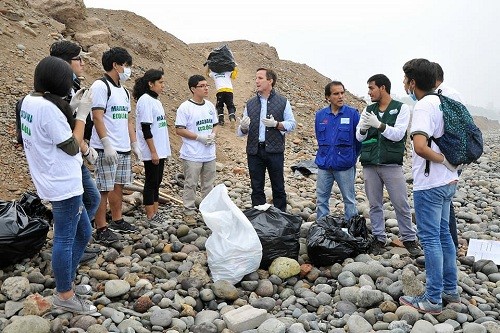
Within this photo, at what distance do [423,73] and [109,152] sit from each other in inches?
114

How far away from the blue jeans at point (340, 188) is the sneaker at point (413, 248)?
612 millimetres

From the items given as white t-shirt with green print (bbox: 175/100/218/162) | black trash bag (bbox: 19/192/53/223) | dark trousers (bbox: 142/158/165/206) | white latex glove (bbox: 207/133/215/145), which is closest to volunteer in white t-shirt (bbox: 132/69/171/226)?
dark trousers (bbox: 142/158/165/206)

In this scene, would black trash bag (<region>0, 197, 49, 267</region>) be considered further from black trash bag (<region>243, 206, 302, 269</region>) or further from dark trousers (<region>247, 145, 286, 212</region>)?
dark trousers (<region>247, 145, 286, 212</region>)

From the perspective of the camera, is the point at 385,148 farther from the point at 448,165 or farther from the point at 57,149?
the point at 57,149

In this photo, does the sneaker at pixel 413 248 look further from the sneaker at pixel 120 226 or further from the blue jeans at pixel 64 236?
the blue jeans at pixel 64 236

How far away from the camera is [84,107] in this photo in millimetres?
3414

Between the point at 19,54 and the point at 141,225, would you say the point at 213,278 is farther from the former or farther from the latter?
the point at 19,54

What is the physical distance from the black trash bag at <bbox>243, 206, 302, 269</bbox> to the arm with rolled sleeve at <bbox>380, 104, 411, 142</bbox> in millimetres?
1183

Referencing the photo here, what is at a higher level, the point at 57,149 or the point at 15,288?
the point at 57,149

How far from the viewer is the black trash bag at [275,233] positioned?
417 centimetres

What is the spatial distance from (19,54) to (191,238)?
5.90 m

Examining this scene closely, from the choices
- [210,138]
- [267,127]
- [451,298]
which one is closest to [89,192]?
[210,138]

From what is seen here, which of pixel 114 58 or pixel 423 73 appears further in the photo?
pixel 114 58

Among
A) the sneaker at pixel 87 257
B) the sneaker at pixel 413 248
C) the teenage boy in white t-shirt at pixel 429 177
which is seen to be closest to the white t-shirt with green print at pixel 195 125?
the sneaker at pixel 87 257
